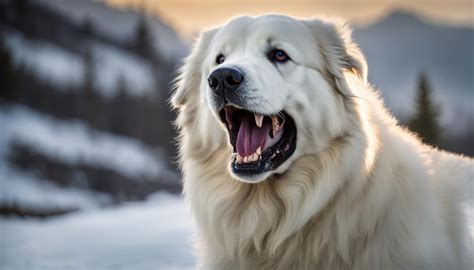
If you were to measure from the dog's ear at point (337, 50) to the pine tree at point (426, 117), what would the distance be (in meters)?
22.7

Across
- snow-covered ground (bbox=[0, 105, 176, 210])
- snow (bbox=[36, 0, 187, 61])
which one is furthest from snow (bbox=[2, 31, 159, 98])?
snow-covered ground (bbox=[0, 105, 176, 210])

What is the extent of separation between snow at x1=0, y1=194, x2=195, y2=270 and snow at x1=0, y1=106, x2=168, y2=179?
26.8m

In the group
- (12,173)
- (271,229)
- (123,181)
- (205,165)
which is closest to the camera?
(271,229)

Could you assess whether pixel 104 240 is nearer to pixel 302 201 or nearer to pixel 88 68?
pixel 302 201

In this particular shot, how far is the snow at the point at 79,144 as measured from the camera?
4025 centimetres

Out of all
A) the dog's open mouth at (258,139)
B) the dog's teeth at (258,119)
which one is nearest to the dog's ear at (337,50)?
the dog's open mouth at (258,139)

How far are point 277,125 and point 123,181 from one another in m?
38.6

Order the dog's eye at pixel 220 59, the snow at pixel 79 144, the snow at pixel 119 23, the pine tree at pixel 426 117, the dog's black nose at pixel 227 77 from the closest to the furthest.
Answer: the dog's black nose at pixel 227 77 < the dog's eye at pixel 220 59 < the pine tree at pixel 426 117 < the snow at pixel 79 144 < the snow at pixel 119 23

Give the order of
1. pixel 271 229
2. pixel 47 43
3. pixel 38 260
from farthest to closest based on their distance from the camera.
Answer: pixel 47 43 → pixel 38 260 → pixel 271 229

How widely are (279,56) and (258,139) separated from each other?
2.09 ft

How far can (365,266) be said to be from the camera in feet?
12.7

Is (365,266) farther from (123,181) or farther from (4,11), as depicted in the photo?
(4,11)

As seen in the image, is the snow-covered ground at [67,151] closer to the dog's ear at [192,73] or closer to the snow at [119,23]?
the snow at [119,23]

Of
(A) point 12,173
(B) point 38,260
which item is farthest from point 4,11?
(B) point 38,260
